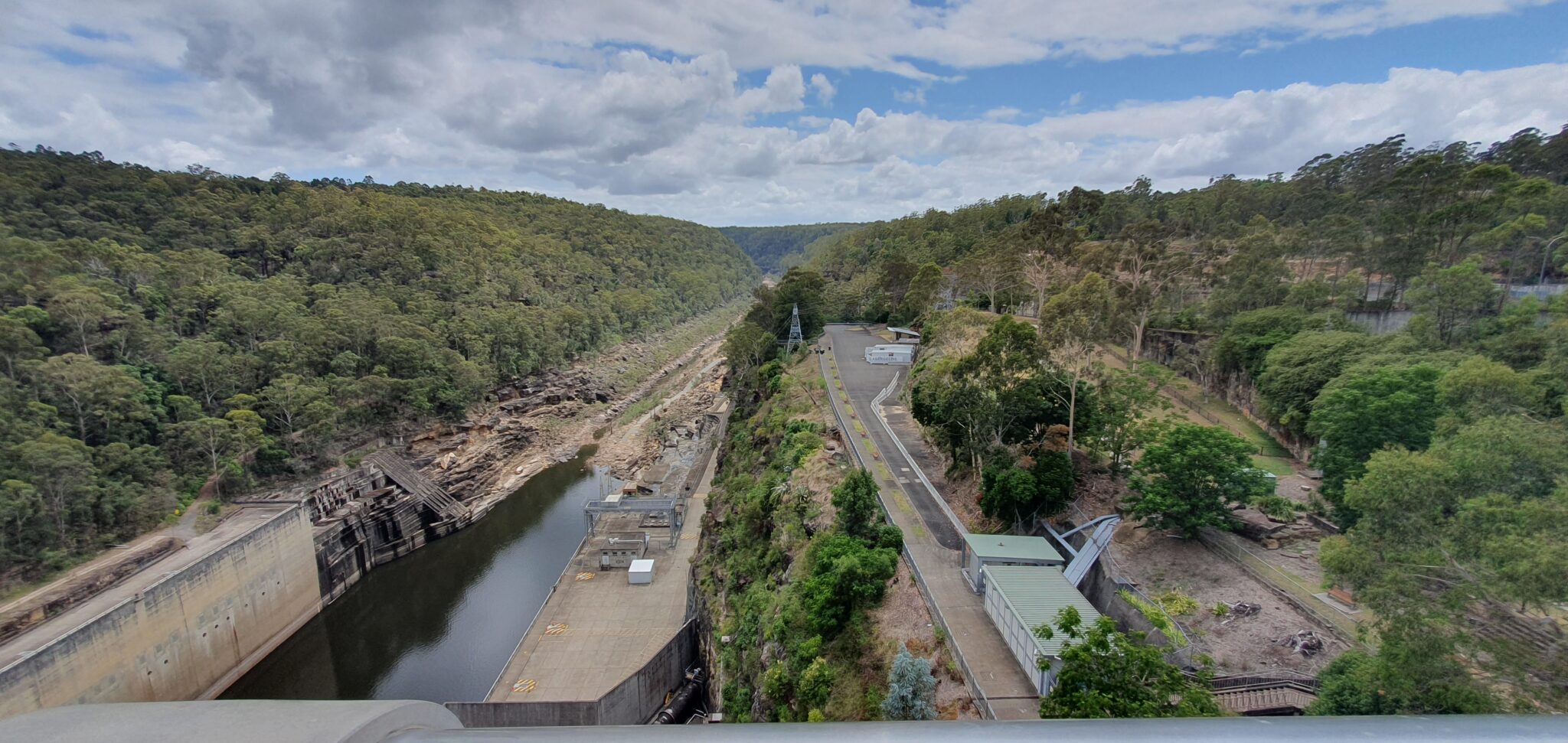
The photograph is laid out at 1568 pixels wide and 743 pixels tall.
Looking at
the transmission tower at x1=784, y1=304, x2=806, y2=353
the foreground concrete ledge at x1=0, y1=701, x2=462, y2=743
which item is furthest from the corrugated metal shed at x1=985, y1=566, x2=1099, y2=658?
the transmission tower at x1=784, y1=304, x2=806, y2=353

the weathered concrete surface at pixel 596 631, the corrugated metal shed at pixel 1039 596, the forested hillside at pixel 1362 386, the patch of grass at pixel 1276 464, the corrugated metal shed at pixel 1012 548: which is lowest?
the weathered concrete surface at pixel 596 631

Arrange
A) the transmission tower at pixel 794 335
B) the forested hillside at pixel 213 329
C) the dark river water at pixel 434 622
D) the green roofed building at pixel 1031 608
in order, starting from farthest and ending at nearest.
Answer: the transmission tower at pixel 794 335 < the forested hillside at pixel 213 329 < the dark river water at pixel 434 622 < the green roofed building at pixel 1031 608

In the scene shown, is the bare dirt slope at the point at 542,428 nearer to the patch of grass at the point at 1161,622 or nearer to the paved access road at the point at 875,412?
the paved access road at the point at 875,412

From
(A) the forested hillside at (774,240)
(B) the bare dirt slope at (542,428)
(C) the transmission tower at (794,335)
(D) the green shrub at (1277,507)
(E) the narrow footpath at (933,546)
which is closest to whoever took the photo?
(E) the narrow footpath at (933,546)

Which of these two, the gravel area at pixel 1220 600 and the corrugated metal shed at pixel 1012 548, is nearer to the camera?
the gravel area at pixel 1220 600

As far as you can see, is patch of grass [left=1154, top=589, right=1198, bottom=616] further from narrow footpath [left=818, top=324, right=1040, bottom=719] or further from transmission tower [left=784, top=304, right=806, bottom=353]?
transmission tower [left=784, top=304, right=806, bottom=353]

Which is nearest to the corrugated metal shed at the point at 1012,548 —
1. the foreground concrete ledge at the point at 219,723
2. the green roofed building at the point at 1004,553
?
the green roofed building at the point at 1004,553

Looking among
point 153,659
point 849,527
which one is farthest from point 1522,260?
point 153,659

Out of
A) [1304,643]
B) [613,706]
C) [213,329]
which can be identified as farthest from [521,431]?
[1304,643]
